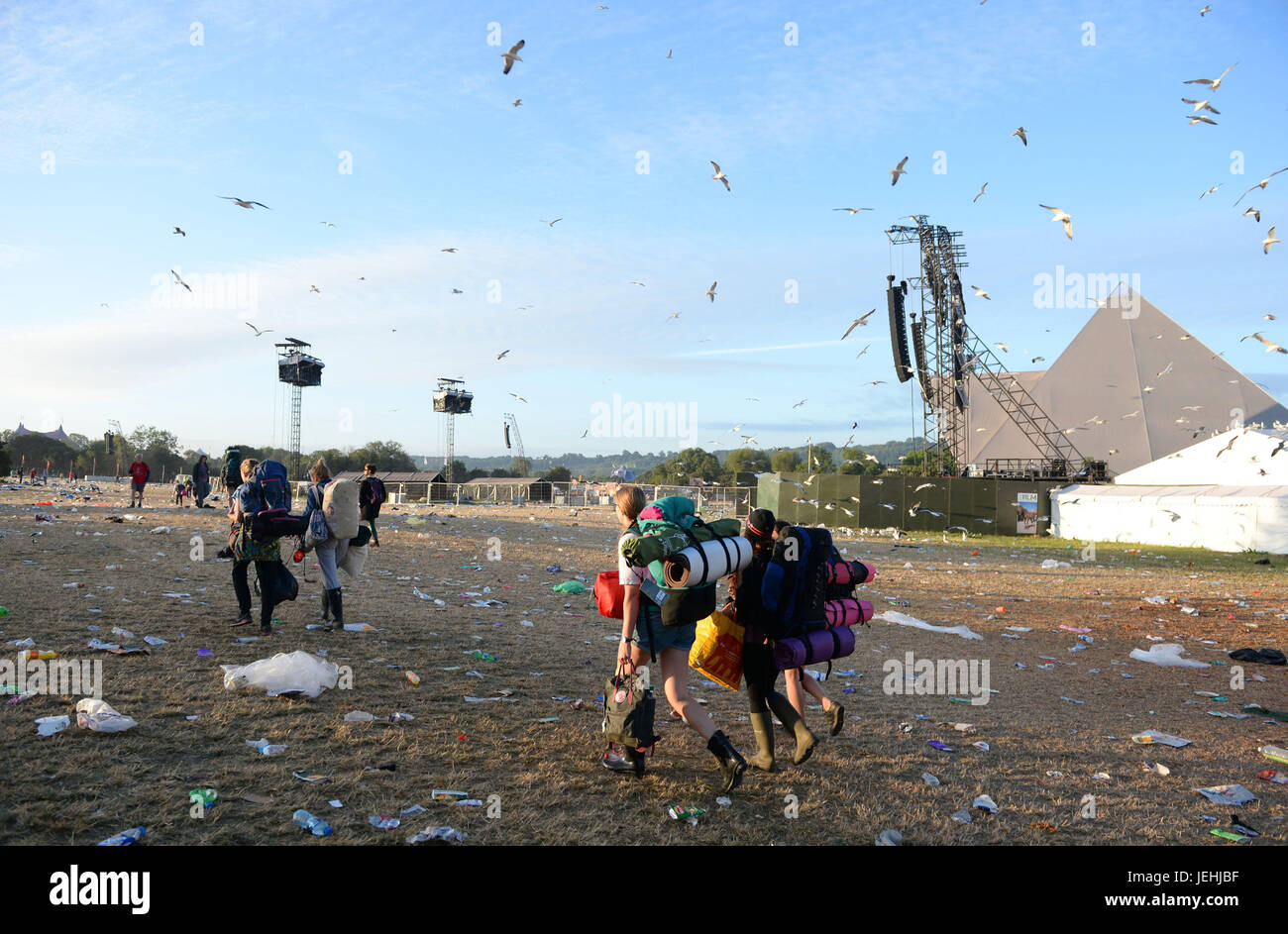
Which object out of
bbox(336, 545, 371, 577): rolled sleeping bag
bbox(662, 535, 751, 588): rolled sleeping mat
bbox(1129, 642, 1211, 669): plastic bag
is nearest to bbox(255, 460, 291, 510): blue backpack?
bbox(336, 545, 371, 577): rolled sleeping bag

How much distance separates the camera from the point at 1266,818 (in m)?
3.86

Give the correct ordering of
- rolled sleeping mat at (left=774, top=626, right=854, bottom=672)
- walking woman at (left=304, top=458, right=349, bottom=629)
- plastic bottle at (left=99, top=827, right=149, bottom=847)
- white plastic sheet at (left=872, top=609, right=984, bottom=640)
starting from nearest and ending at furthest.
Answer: plastic bottle at (left=99, top=827, right=149, bottom=847) → rolled sleeping mat at (left=774, top=626, right=854, bottom=672) → walking woman at (left=304, top=458, right=349, bottom=629) → white plastic sheet at (left=872, top=609, right=984, bottom=640)

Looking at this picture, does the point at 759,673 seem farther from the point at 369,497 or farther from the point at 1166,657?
the point at 1166,657

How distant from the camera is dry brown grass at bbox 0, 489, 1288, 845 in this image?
11.2 ft

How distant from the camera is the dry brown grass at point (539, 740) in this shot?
3.41m

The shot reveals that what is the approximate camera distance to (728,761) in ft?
12.6

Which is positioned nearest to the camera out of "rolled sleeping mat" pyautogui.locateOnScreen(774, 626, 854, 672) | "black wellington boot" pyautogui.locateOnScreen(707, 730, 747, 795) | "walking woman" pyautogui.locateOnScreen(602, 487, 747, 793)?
"black wellington boot" pyautogui.locateOnScreen(707, 730, 747, 795)

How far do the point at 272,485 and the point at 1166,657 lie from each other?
9.03m

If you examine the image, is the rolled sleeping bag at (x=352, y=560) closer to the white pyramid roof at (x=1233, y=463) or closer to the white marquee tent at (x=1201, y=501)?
the white marquee tent at (x=1201, y=501)

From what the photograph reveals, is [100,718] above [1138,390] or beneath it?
beneath

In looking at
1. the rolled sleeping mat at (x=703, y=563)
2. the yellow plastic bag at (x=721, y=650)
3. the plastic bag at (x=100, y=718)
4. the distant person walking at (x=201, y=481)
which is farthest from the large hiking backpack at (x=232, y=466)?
the distant person walking at (x=201, y=481)

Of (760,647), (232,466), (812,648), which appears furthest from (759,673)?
(232,466)

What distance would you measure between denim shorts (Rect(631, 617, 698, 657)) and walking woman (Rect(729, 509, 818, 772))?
35cm

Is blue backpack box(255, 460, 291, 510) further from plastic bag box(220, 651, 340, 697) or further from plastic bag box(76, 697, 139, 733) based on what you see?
plastic bag box(76, 697, 139, 733)
